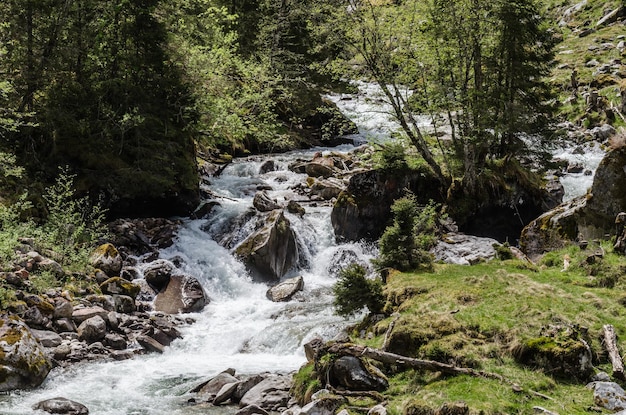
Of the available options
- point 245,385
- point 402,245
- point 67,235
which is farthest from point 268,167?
point 245,385

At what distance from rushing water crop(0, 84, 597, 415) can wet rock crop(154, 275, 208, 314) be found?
424mm

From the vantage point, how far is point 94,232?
17.7 meters

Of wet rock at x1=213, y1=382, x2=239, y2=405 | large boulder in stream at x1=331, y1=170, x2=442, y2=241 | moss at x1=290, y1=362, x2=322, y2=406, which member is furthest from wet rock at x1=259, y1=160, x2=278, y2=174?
moss at x1=290, y1=362, x2=322, y2=406

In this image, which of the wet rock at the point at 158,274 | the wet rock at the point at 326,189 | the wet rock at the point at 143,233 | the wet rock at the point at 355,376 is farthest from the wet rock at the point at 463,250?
the wet rock at the point at 143,233

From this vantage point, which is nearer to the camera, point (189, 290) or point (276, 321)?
point (276, 321)

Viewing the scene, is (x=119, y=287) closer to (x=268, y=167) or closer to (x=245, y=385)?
(x=245, y=385)

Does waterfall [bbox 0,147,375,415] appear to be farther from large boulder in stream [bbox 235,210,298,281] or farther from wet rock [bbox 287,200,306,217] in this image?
large boulder in stream [bbox 235,210,298,281]

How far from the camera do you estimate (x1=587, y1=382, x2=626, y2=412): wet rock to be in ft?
21.9

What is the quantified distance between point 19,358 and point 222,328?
20.3 feet

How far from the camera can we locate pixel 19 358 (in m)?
10.5

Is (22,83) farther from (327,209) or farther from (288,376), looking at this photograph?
(288,376)

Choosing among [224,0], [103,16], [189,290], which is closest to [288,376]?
[189,290]

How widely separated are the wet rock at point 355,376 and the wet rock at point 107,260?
1084cm

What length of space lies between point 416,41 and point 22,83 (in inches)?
634
